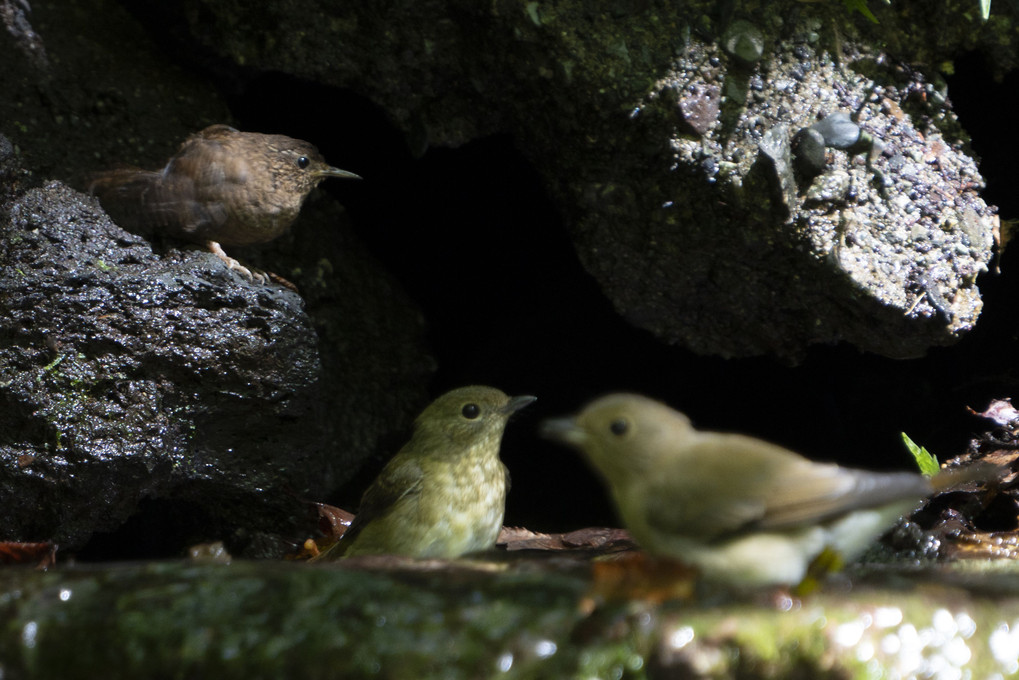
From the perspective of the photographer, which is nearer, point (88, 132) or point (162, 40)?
point (88, 132)

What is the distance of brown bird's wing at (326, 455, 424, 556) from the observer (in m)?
3.61

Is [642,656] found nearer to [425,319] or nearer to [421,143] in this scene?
[421,143]

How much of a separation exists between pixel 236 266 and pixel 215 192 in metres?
0.34

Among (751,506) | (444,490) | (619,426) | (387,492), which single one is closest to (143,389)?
(387,492)

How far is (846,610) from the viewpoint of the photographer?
2.18 meters

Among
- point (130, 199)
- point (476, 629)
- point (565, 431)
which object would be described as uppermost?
point (130, 199)

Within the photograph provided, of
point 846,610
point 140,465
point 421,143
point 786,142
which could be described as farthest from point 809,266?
point 140,465

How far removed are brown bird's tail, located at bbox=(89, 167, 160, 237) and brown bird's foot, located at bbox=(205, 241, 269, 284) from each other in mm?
269

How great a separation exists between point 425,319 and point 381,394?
803mm

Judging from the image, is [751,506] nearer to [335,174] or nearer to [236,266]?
[236,266]

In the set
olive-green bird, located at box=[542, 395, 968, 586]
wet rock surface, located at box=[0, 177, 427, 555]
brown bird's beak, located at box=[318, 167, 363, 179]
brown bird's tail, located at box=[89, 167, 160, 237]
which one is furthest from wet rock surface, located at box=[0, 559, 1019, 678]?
brown bird's beak, located at box=[318, 167, 363, 179]

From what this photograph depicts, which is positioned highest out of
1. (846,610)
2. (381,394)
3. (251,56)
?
(251,56)

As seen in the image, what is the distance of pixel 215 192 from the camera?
165 inches

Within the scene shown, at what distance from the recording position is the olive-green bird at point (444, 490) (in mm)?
3510
